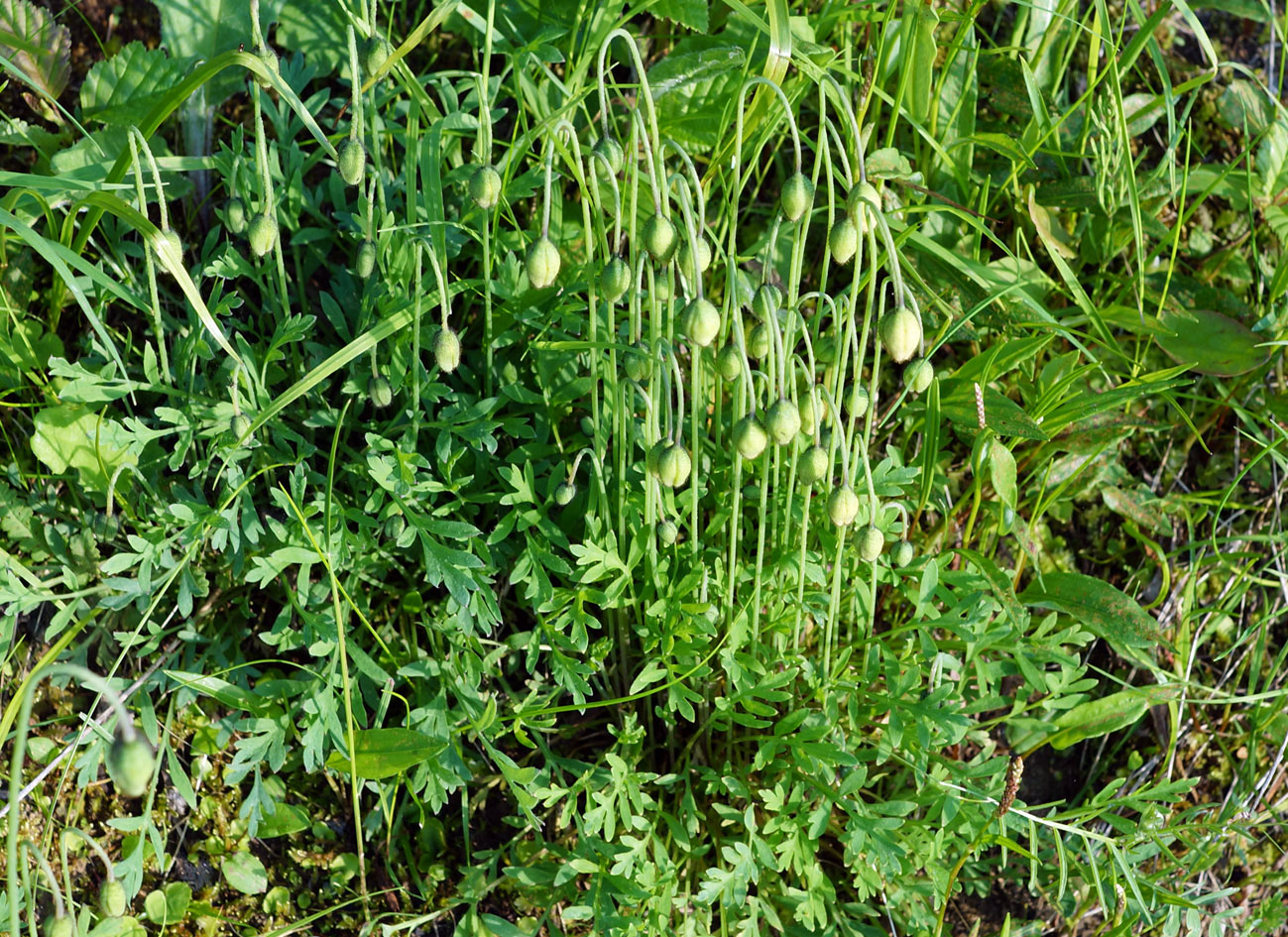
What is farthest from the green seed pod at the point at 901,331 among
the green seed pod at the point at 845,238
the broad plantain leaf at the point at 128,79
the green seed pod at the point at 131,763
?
the broad plantain leaf at the point at 128,79

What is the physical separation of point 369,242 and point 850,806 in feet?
3.85

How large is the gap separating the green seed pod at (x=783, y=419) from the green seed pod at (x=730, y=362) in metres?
0.07

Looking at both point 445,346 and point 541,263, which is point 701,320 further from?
point 445,346

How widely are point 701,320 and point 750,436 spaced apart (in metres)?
0.17

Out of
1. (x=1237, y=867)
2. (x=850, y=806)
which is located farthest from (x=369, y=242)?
(x=1237, y=867)

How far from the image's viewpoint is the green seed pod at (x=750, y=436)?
1.38m

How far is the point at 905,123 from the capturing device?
229 cm

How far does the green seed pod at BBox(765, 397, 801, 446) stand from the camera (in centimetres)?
138

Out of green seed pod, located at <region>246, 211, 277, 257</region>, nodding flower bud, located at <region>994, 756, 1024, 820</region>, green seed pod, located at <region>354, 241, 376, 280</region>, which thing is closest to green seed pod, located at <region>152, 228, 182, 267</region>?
green seed pod, located at <region>246, 211, 277, 257</region>

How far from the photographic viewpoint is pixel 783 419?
1.38m

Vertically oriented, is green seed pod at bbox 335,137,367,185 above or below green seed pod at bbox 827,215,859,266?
above

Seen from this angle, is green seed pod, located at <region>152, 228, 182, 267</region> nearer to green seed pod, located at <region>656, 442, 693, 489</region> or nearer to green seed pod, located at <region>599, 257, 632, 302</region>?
green seed pod, located at <region>599, 257, 632, 302</region>

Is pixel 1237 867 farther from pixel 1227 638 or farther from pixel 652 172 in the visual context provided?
pixel 652 172

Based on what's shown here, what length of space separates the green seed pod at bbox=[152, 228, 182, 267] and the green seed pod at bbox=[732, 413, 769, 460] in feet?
2.65
